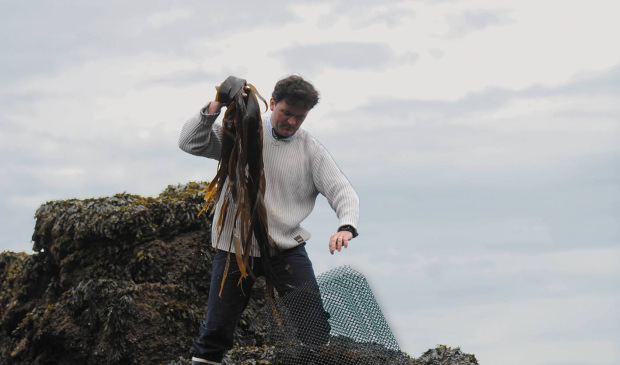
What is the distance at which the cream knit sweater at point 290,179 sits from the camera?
561 centimetres

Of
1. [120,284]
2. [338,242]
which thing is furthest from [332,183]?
[120,284]

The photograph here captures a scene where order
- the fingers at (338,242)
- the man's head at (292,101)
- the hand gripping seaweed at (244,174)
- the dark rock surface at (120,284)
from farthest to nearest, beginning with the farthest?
the dark rock surface at (120,284) < the hand gripping seaweed at (244,174) < the man's head at (292,101) < the fingers at (338,242)

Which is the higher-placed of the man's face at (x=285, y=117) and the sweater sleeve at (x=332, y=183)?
the man's face at (x=285, y=117)

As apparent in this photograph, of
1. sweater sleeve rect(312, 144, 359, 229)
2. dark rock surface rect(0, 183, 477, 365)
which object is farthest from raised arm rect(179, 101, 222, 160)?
dark rock surface rect(0, 183, 477, 365)

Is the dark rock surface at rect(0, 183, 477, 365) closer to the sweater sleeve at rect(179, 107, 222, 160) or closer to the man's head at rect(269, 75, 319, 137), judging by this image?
the sweater sleeve at rect(179, 107, 222, 160)

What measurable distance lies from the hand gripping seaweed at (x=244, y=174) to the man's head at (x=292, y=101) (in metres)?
0.14

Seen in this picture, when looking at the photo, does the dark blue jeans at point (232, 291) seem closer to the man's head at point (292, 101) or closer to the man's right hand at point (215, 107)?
the man's head at point (292, 101)

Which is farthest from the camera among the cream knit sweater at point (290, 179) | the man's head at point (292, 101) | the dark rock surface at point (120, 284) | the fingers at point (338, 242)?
the dark rock surface at point (120, 284)

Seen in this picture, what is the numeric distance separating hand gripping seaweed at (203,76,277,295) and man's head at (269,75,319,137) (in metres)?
0.14

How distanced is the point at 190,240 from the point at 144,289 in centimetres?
69

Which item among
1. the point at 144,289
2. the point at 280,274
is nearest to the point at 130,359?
the point at 144,289

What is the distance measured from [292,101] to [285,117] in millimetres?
147

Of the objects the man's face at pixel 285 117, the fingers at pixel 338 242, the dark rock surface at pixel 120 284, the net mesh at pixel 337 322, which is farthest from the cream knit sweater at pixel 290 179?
the dark rock surface at pixel 120 284

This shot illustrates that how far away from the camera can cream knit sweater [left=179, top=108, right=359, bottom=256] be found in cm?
561
